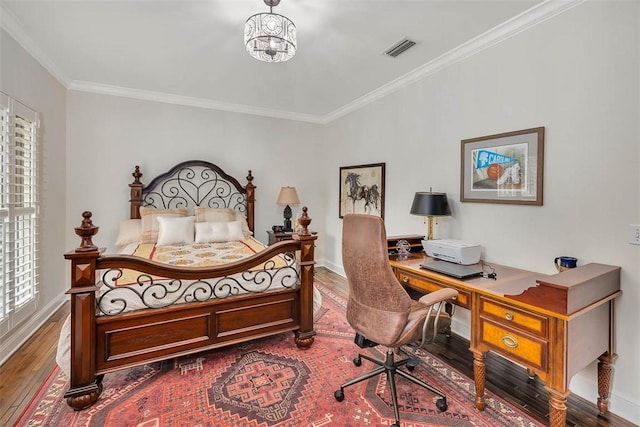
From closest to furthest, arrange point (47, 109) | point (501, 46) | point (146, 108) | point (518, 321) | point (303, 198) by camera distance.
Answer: point (518, 321)
point (501, 46)
point (47, 109)
point (146, 108)
point (303, 198)

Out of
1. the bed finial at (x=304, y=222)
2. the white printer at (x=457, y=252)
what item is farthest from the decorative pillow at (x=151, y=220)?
the white printer at (x=457, y=252)

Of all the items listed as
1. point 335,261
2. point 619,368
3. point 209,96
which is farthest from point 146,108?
A: point 619,368

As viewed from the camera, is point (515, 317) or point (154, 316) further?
point (154, 316)

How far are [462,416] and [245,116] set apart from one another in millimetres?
4570

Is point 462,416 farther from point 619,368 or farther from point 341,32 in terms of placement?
point 341,32

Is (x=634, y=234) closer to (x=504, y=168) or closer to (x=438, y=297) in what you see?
(x=504, y=168)

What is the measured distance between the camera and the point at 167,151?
13.9 ft

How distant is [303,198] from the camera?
5.25 m

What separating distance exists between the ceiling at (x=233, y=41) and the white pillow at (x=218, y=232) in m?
1.81

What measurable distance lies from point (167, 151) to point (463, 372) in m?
4.42

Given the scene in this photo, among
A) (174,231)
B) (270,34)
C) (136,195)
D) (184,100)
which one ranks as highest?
(184,100)

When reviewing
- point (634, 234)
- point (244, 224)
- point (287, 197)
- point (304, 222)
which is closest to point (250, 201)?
point (244, 224)

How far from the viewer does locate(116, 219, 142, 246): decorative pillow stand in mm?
3675

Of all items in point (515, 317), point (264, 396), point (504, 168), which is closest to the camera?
point (515, 317)
